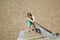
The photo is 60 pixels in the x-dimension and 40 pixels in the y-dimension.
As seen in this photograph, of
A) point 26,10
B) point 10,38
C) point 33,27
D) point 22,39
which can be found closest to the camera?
point 22,39

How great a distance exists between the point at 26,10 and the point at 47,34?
2.06 feet

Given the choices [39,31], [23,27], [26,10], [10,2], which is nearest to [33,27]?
[39,31]

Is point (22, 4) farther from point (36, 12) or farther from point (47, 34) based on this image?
point (47, 34)

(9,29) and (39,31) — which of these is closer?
(39,31)

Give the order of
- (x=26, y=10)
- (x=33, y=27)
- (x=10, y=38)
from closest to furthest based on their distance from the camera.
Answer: (x=33, y=27) → (x=10, y=38) → (x=26, y=10)

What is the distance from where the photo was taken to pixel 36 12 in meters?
1.43

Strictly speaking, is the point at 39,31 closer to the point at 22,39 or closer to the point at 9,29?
the point at 22,39

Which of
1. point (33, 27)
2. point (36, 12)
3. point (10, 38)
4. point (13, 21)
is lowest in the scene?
point (10, 38)

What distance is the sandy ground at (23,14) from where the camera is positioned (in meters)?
1.29

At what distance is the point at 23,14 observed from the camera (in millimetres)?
1383

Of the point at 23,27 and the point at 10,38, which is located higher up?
the point at 23,27

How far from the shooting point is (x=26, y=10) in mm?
1407

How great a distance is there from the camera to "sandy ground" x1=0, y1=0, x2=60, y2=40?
1.29m

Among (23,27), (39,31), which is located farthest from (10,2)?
(39,31)
